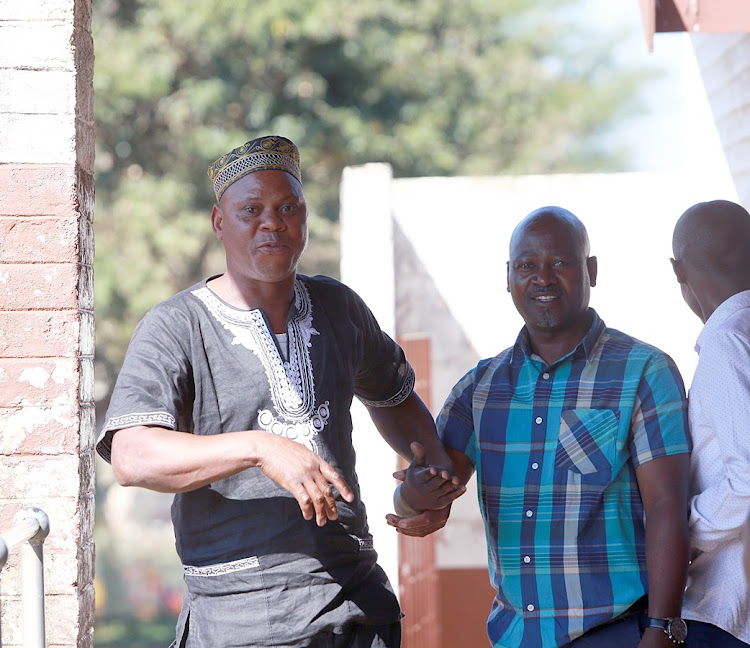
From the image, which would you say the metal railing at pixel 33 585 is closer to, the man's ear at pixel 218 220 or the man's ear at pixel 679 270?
the man's ear at pixel 218 220

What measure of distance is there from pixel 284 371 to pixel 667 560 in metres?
1.13

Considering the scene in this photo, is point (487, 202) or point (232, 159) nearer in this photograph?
point (232, 159)

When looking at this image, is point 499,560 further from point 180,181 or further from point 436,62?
point 436,62

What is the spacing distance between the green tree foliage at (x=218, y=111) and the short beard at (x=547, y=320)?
8850mm

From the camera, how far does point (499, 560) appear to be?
9.43ft

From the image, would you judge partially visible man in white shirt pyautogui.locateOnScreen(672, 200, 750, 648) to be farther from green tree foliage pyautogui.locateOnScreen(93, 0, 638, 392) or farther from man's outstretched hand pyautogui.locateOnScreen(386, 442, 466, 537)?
green tree foliage pyautogui.locateOnScreen(93, 0, 638, 392)

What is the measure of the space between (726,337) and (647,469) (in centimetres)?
41

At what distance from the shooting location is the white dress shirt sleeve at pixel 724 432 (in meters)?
2.59

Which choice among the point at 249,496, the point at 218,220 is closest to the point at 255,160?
the point at 218,220

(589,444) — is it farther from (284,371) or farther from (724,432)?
(284,371)

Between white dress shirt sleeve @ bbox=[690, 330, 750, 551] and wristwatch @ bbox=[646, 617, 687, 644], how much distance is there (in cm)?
24

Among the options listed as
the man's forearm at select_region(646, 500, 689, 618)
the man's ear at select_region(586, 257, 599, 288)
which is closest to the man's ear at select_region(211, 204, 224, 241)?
the man's ear at select_region(586, 257, 599, 288)

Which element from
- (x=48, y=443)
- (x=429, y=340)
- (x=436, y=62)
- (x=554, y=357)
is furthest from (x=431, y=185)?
(x=436, y=62)

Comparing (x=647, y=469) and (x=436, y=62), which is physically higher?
(x=436, y=62)
